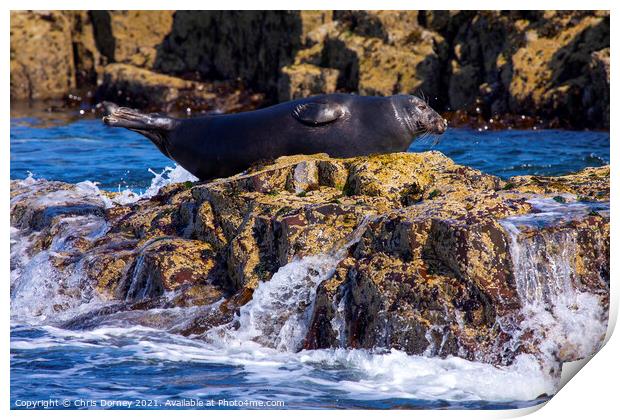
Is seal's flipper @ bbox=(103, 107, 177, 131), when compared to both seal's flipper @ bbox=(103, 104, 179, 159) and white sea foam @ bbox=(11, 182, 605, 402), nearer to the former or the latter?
seal's flipper @ bbox=(103, 104, 179, 159)

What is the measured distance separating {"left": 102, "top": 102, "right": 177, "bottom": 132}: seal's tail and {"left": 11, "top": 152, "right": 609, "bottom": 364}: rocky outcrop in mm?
849

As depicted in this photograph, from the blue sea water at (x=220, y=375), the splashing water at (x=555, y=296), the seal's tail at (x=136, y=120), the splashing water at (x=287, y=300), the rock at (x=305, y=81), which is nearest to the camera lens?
the blue sea water at (x=220, y=375)

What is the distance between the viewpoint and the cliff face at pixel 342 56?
1698 cm

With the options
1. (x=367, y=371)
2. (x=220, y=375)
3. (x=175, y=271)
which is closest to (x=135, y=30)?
(x=175, y=271)

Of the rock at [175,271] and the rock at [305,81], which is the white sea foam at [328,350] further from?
the rock at [305,81]

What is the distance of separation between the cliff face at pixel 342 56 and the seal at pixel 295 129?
5.34 metres

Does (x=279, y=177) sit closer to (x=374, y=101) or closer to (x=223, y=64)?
(x=374, y=101)

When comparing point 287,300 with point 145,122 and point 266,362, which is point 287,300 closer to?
point 266,362

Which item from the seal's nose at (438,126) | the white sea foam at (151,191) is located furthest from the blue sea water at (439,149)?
the seal's nose at (438,126)

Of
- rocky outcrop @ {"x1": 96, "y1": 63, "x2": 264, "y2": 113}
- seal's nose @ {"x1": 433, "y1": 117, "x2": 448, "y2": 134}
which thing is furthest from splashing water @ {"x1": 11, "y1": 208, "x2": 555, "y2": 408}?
rocky outcrop @ {"x1": 96, "y1": 63, "x2": 264, "y2": 113}

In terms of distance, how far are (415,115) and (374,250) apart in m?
2.70

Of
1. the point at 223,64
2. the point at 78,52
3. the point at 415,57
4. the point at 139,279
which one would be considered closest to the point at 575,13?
the point at 415,57

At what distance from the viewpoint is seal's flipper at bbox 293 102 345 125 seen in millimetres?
9516

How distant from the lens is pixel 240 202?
8.59 metres
